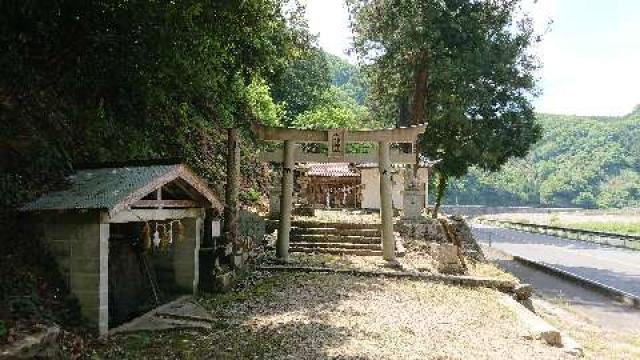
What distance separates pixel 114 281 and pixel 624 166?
455 feet

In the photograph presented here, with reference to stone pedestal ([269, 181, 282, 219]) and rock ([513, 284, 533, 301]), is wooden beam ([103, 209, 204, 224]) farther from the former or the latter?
stone pedestal ([269, 181, 282, 219])

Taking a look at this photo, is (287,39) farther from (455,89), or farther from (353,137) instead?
(455,89)

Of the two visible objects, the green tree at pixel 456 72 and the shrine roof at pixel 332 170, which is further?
the shrine roof at pixel 332 170

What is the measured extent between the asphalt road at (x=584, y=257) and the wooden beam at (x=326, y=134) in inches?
457

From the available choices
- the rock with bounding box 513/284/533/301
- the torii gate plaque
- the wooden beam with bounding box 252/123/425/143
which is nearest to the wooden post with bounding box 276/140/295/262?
the torii gate plaque

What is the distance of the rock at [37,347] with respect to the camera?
700 cm

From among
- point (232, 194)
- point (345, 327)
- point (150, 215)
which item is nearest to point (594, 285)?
point (232, 194)

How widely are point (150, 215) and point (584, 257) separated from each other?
3040 centimetres

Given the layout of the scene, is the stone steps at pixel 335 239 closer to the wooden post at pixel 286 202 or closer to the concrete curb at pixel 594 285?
the wooden post at pixel 286 202

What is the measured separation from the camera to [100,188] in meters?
9.55

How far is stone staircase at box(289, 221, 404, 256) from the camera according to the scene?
67.0 ft

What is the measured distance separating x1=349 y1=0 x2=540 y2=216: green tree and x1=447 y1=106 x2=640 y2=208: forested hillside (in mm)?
81365

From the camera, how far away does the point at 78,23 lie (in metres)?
13.0

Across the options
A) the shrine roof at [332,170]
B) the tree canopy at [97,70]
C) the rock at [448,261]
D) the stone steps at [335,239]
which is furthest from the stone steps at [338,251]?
the shrine roof at [332,170]
